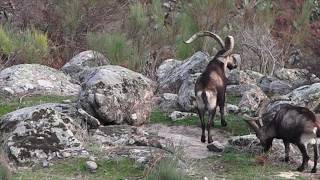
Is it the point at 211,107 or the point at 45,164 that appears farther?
the point at 211,107

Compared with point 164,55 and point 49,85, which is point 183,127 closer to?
point 49,85

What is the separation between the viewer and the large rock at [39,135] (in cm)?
932

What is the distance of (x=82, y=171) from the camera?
8914 millimetres

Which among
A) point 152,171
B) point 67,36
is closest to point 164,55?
point 67,36

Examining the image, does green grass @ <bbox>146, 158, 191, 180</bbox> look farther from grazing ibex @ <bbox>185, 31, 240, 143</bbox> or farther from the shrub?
the shrub

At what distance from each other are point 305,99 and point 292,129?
3200 mm

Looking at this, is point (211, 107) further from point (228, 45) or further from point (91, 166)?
point (91, 166)

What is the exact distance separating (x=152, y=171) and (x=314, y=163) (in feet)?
7.89

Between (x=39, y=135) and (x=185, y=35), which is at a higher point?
(x=185, y=35)

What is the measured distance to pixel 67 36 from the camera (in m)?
21.2

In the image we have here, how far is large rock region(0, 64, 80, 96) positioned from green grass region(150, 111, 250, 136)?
287 cm

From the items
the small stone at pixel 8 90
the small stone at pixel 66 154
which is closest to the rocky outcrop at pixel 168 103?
the small stone at pixel 8 90

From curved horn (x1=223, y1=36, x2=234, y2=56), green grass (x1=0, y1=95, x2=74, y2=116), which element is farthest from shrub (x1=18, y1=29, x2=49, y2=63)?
curved horn (x1=223, y1=36, x2=234, y2=56)

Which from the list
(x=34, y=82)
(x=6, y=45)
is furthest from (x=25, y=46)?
(x=34, y=82)
